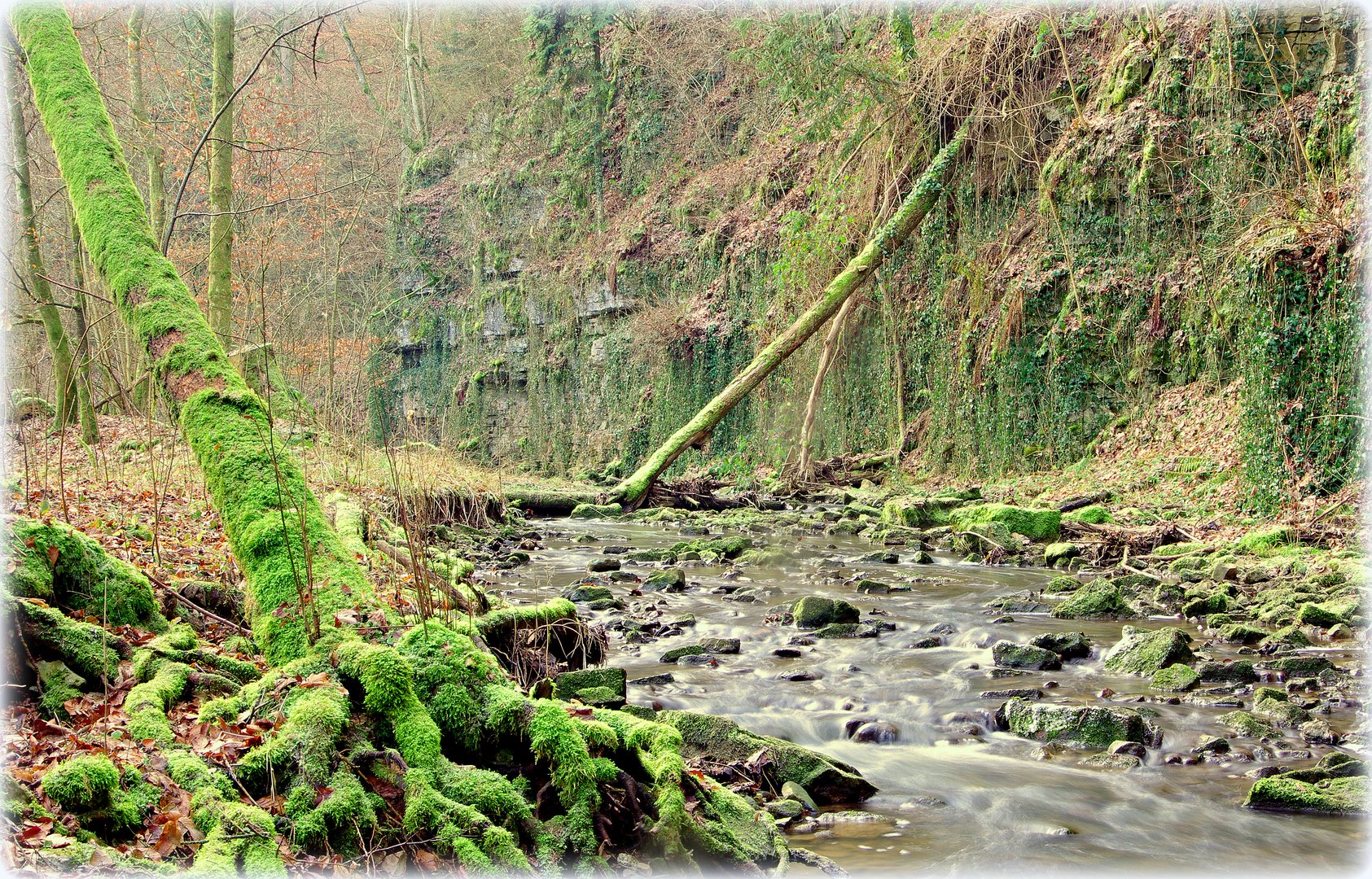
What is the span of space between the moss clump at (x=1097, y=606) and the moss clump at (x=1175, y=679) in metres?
2.00

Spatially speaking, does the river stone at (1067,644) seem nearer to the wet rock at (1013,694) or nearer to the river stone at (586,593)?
the wet rock at (1013,694)

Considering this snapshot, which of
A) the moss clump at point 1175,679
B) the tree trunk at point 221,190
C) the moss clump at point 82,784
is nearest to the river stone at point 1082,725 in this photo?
the moss clump at point 1175,679

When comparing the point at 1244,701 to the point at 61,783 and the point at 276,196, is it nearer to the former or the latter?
the point at 61,783

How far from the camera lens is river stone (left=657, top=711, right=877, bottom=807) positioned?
4543 mm

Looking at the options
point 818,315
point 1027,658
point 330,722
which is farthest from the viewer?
point 818,315

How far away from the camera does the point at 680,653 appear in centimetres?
730

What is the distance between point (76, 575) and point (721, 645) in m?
4.51

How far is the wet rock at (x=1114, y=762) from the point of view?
511 centimetres

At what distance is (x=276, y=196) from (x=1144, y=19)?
15.2 meters

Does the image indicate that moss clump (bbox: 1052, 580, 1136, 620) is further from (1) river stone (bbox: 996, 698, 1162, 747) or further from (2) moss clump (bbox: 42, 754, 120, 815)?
(2) moss clump (bbox: 42, 754, 120, 815)

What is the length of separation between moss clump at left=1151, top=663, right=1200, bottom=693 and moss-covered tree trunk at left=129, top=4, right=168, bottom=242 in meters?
14.1

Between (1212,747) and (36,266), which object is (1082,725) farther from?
(36,266)

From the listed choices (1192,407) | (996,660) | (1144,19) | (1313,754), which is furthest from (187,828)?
(1144,19)

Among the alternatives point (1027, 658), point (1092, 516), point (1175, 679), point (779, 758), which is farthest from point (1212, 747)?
point (1092, 516)
